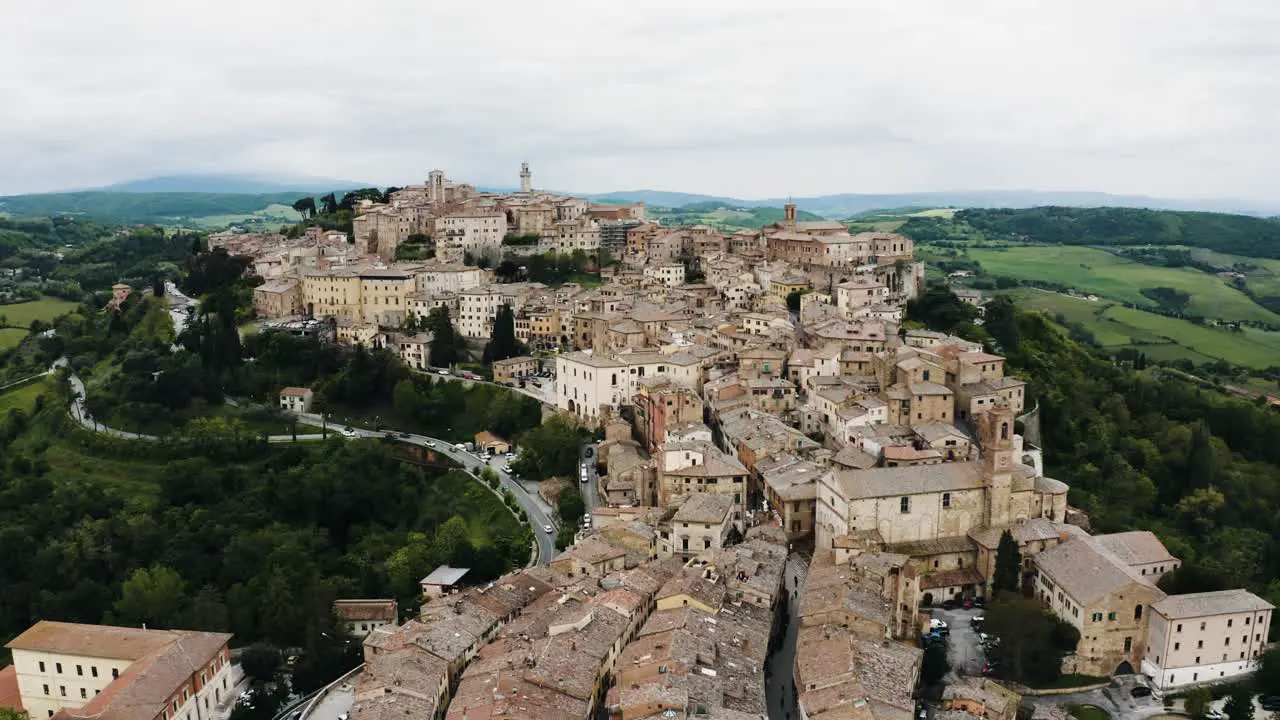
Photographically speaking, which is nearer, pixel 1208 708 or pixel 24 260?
pixel 1208 708

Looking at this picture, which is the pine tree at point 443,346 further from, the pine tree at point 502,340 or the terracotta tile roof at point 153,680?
the terracotta tile roof at point 153,680

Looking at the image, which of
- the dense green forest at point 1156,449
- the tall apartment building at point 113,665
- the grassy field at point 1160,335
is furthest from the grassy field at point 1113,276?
the tall apartment building at point 113,665

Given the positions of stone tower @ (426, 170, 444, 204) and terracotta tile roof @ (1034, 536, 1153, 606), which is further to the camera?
stone tower @ (426, 170, 444, 204)

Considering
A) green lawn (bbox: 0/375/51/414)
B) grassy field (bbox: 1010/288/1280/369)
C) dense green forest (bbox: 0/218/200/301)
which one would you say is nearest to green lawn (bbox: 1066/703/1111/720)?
grassy field (bbox: 1010/288/1280/369)

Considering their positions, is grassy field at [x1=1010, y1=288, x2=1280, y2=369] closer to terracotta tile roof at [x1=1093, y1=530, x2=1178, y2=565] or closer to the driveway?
terracotta tile roof at [x1=1093, y1=530, x2=1178, y2=565]

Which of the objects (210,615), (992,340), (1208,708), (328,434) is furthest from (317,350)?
(1208,708)

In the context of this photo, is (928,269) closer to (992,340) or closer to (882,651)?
(992,340)
